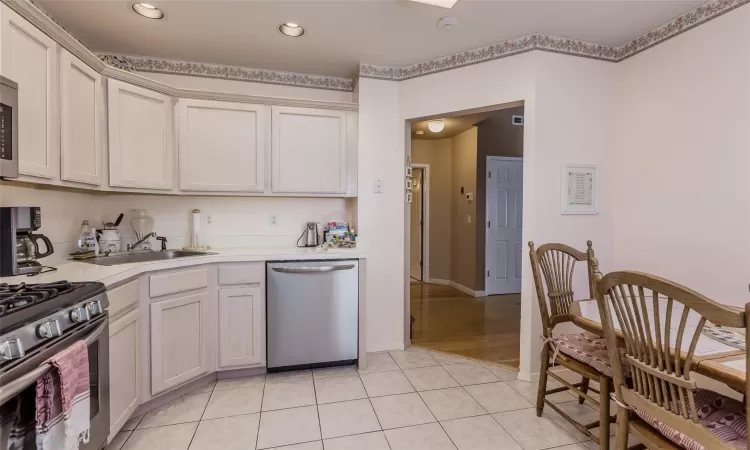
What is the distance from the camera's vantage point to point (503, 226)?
5.33m

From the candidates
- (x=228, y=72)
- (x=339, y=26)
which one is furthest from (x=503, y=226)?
(x=228, y=72)

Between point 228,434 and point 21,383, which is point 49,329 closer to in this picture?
point 21,383

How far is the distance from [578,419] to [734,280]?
3.92 feet

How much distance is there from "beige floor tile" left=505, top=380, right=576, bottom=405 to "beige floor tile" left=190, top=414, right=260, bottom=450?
172cm

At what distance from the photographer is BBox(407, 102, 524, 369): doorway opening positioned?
4.52 metres

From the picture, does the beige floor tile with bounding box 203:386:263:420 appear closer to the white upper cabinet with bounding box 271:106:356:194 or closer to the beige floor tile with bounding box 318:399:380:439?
the beige floor tile with bounding box 318:399:380:439

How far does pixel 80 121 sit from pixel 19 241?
740 millimetres

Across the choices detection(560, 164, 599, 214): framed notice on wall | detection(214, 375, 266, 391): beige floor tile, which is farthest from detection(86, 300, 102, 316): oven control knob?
detection(560, 164, 599, 214): framed notice on wall

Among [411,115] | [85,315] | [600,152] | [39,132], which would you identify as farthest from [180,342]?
[600,152]

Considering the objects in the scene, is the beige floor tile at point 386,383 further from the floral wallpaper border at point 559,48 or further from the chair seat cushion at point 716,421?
the floral wallpaper border at point 559,48

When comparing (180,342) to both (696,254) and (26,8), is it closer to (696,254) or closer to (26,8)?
(26,8)

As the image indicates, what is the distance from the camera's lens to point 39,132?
176cm

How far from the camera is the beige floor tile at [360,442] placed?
6.07 feet

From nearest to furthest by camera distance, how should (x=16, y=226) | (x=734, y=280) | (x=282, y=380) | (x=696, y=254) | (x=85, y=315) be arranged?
(x=85, y=315), (x=16, y=226), (x=734, y=280), (x=696, y=254), (x=282, y=380)
